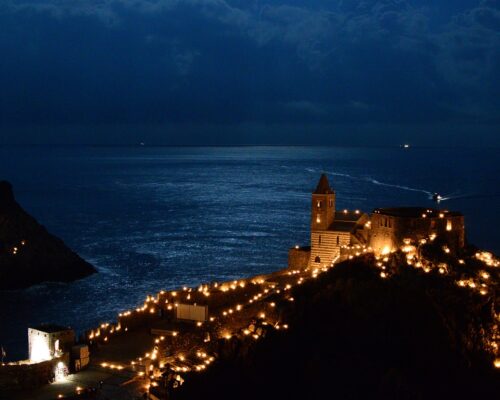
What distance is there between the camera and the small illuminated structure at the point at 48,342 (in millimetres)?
28641

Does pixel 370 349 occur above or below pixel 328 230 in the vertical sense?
below

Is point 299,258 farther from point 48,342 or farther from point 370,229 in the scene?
point 48,342

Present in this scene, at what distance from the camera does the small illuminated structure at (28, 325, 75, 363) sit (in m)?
28.6

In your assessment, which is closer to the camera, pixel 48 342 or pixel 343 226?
pixel 48 342

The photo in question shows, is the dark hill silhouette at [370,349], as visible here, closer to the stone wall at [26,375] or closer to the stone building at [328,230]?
the stone wall at [26,375]

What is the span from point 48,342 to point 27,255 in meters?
32.3

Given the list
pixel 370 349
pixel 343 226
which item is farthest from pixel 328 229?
pixel 370 349

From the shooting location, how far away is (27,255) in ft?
194

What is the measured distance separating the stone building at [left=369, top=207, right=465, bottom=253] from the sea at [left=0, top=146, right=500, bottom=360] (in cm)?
2005

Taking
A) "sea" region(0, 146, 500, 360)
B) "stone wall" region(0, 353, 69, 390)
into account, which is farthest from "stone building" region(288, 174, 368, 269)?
"stone wall" region(0, 353, 69, 390)

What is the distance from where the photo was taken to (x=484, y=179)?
156625mm

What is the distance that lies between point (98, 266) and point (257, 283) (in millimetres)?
28639

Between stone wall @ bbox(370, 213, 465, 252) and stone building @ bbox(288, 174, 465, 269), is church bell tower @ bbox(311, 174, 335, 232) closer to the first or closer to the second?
stone building @ bbox(288, 174, 465, 269)

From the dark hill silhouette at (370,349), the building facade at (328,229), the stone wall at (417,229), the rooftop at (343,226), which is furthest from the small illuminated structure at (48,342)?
the rooftop at (343,226)
